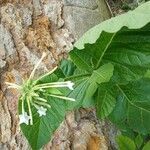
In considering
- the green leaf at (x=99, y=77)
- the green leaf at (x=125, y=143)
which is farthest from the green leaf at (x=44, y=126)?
the green leaf at (x=125, y=143)

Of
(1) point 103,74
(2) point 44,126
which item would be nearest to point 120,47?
(1) point 103,74

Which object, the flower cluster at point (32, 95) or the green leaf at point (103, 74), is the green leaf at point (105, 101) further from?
the flower cluster at point (32, 95)

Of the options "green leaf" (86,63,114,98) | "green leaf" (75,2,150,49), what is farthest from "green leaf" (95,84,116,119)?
"green leaf" (75,2,150,49)

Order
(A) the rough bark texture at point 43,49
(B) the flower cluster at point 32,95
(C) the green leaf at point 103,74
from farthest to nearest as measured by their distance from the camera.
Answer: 1. (A) the rough bark texture at point 43,49
2. (C) the green leaf at point 103,74
3. (B) the flower cluster at point 32,95

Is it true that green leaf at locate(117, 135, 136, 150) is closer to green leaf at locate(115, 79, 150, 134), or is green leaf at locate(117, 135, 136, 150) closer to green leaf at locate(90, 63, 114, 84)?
green leaf at locate(115, 79, 150, 134)

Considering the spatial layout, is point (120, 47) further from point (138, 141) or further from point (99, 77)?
point (138, 141)

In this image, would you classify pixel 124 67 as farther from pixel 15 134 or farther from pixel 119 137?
pixel 15 134
